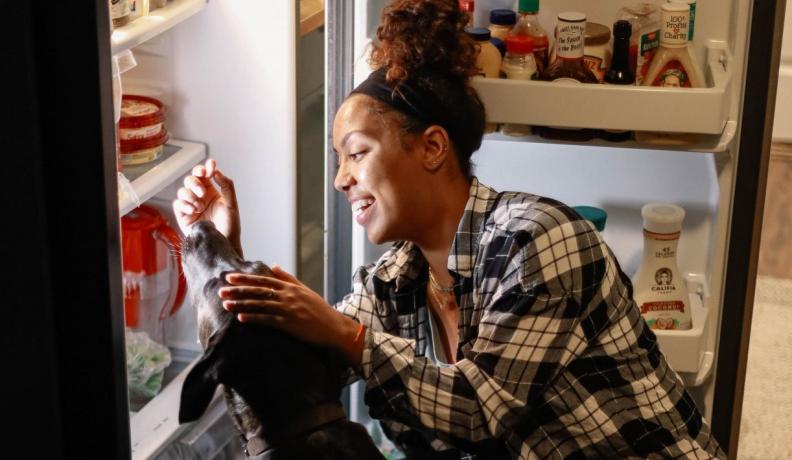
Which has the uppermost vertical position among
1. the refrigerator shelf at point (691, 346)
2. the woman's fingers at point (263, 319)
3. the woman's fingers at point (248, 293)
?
the woman's fingers at point (248, 293)

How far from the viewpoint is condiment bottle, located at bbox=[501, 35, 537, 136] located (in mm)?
1717

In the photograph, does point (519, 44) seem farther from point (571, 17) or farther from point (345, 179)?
point (345, 179)

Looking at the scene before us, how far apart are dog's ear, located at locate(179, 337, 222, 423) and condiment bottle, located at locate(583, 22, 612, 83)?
34.0 inches

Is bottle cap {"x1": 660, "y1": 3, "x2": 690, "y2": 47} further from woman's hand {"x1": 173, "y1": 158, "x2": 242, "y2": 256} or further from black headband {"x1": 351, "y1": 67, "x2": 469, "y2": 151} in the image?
woman's hand {"x1": 173, "y1": 158, "x2": 242, "y2": 256}

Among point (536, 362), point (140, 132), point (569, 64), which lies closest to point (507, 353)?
point (536, 362)

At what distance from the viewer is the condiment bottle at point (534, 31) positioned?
1.74 m

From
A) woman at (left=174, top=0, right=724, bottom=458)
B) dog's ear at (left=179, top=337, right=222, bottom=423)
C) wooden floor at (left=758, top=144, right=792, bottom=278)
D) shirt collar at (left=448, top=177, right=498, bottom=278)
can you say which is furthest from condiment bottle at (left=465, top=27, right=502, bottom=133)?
wooden floor at (left=758, top=144, right=792, bottom=278)

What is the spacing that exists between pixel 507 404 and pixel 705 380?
73cm

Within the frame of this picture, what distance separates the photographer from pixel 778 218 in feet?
10.5

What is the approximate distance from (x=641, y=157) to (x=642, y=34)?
301mm

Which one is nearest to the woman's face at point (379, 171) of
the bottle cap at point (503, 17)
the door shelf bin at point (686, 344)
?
the bottle cap at point (503, 17)

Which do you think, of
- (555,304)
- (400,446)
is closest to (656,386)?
(555,304)

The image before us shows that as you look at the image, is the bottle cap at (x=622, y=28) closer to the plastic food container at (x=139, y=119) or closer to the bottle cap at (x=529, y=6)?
the bottle cap at (x=529, y=6)

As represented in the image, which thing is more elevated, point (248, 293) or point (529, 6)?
point (529, 6)
